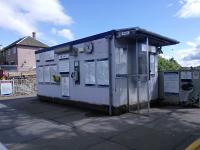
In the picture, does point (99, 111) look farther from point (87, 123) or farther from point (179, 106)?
point (179, 106)

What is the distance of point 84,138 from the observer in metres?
7.12

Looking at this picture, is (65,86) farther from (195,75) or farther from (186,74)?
(195,75)

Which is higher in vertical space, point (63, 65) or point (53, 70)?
point (63, 65)

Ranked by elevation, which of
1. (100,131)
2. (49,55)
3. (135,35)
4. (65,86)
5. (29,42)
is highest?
(29,42)

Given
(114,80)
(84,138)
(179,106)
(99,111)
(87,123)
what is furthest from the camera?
(179,106)

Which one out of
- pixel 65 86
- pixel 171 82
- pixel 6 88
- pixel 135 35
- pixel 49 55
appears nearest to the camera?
pixel 135 35

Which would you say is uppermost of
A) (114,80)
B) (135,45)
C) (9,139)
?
(135,45)

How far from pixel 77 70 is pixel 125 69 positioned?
2.81 m

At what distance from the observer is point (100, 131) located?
778 cm

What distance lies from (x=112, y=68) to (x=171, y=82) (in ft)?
12.3

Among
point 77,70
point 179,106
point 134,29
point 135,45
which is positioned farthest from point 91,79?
point 179,106

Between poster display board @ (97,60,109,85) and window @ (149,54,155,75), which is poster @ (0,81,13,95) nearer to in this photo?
poster display board @ (97,60,109,85)

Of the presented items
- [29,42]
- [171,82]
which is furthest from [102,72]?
[29,42]

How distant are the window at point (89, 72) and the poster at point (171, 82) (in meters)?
3.79
